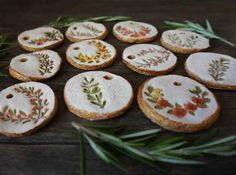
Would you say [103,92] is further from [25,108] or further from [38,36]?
[38,36]

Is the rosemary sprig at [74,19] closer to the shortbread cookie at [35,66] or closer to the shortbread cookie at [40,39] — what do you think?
the shortbread cookie at [40,39]

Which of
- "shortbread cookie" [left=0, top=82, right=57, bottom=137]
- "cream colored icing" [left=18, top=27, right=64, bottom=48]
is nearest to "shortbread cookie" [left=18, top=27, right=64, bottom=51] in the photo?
"cream colored icing" [left=18, top=27, right=64, bottom=48]

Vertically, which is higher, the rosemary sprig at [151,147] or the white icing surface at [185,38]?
the white icing surface at [185,38]

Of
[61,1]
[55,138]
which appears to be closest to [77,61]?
[55,138]

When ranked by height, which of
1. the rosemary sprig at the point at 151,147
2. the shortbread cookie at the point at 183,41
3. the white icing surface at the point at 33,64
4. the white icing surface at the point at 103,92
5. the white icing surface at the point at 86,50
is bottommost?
the rosemary sprig at the point at 151,147

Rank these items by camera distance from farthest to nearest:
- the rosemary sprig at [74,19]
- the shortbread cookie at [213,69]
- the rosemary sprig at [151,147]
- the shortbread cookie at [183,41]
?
the rosemary sprig at [74,19] → the shortbread cookie at [183,41] → the shortbread cookie at [213,69] → the rosemary sprig at [151,147]

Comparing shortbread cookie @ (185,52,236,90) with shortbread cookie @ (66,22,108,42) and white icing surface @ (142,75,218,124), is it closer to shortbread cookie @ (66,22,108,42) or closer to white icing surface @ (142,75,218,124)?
white icing surface @ (142,75,218,124)

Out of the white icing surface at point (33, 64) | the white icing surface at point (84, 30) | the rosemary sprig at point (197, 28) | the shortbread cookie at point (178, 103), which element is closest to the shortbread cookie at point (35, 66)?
the white icing surface at point (33, 64)
